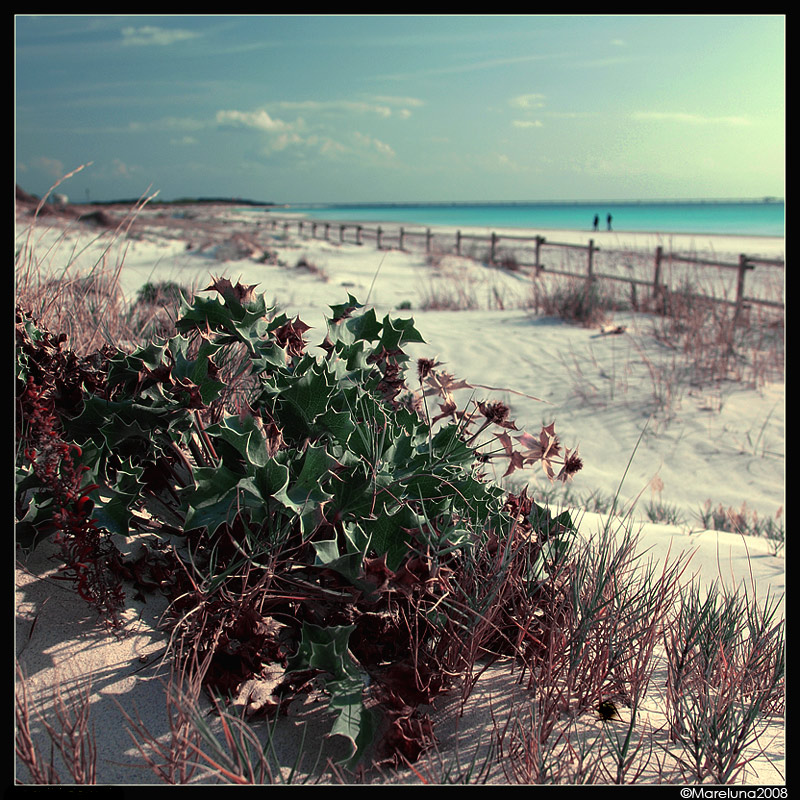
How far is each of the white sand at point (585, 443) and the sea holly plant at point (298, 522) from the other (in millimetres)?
124

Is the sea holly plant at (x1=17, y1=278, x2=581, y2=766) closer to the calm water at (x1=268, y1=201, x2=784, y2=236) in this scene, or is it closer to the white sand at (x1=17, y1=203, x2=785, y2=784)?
the white sand at (x1=17, y1=203, x2=785, y2=784)

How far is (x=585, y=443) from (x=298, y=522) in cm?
429

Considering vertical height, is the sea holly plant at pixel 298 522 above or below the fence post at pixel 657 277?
below

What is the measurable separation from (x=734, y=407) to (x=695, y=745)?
5597mm

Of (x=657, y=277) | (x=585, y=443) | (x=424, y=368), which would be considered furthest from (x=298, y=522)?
(x=657, y=277)

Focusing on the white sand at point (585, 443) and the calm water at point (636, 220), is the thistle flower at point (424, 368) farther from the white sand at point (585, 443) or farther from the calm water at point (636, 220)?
the calm water at point (636, 220)

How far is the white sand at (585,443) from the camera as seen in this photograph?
61.3 inches

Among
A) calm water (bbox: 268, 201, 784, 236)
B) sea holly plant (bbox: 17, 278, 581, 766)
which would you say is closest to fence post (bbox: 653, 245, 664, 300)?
sea holly plant (bbox: 17, 278, 581, 766)

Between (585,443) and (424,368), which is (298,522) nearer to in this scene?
(424,368)

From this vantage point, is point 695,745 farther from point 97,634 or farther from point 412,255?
point 412,255

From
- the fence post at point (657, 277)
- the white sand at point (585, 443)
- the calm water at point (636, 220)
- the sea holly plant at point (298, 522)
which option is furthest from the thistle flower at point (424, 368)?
the calm water at point (636, 220)

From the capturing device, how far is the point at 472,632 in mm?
1501

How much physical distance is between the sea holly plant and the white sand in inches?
4.9
